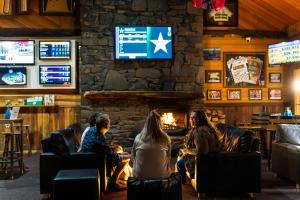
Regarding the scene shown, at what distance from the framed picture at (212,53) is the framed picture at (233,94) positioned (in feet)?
2.84

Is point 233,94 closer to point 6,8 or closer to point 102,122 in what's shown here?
point 102,122

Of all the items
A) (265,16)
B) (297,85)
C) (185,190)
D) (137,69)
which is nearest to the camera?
(185,190)

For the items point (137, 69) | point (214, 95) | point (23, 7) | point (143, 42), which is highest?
point (23, 7)

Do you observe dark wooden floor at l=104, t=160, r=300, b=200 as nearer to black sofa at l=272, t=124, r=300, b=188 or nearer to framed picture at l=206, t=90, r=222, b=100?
black sofa at l=272, t=124, r=300, b=188

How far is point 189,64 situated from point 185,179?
11.4 feet

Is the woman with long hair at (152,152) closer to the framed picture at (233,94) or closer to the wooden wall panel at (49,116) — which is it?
the wooden wall panel at (49,116)

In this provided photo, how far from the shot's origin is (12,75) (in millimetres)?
8727

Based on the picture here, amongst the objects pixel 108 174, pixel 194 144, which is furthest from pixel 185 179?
pixel 108 174

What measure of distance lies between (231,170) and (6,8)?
6.23 m

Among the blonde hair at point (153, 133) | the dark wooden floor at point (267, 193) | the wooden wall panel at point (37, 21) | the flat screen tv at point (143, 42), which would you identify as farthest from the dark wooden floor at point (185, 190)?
the wooden wall panel at point (37, 21)

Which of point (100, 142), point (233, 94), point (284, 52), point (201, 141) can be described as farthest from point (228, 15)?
point (100, 142)

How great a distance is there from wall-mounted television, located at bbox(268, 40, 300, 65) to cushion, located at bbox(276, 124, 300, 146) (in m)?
2.27

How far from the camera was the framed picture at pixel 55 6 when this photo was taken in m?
8.81

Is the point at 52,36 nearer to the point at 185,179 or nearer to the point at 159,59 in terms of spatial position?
the point at 159,59
